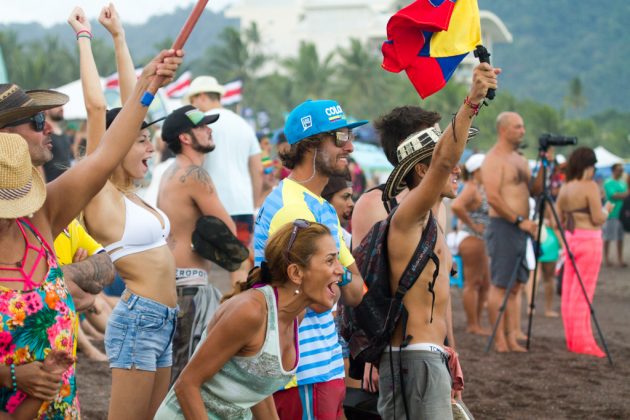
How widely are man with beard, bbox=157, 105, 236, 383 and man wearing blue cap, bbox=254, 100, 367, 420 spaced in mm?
992

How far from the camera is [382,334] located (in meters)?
4.16

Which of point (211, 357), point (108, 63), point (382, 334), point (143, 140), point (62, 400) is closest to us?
point (62, 400)

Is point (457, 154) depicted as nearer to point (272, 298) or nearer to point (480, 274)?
point (272, 298)

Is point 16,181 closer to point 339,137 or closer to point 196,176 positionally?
point 339,137

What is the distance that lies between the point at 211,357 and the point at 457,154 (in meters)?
1.21

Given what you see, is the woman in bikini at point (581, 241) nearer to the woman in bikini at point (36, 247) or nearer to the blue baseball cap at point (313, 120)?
the blue baseball cap at point (313, 120)

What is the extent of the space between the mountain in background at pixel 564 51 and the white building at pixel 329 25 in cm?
2479

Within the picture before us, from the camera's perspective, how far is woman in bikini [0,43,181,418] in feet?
9.51

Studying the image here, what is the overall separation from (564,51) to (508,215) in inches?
6524

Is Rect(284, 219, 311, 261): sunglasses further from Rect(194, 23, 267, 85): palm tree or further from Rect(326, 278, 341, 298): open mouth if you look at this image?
Rect(194, 23, 267, 85): palm tree

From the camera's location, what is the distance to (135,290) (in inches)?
184

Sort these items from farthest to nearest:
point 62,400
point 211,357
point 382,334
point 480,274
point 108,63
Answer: point 108,63, point 480,274, point 382,334, point 211,357, point 62,400

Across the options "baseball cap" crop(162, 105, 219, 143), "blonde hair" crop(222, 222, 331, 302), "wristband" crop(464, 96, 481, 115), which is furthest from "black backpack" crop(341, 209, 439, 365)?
"baseball cap" crop(162, 105, 219, 143)

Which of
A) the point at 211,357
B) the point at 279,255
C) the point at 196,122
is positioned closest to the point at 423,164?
the point at 279,255
